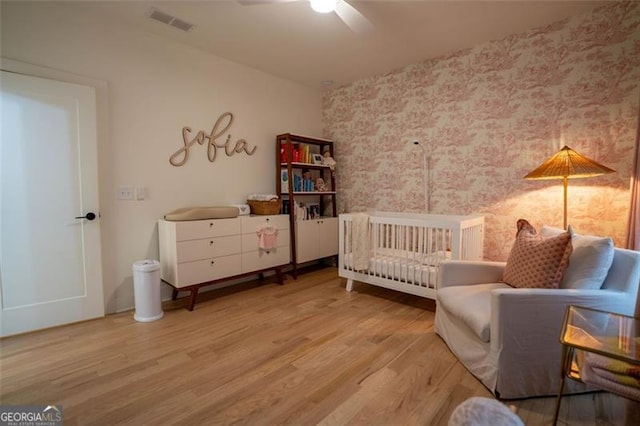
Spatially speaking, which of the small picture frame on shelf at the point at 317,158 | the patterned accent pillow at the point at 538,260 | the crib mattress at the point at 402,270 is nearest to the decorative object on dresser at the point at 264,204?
the small picture frame on shelf at the point at 317,158

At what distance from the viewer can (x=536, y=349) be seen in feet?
5.05

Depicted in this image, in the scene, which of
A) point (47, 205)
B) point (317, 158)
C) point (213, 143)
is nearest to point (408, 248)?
point (317, 158)

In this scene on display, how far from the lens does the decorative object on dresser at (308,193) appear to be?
3609 millimetres

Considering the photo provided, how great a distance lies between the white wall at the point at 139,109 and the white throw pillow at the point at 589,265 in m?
2.99

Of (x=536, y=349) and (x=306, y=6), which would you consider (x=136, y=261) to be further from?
(x=536, y=349)

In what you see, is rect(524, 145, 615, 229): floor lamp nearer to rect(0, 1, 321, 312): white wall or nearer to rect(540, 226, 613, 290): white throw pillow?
rect(540, 226, 613, 290): white throw pillow

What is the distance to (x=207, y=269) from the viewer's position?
2.79m

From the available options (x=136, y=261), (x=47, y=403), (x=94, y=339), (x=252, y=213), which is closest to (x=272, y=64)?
(x=252, y=213)

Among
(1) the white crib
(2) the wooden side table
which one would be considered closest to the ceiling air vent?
(1) the white crib

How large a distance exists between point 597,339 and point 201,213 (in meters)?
2.74

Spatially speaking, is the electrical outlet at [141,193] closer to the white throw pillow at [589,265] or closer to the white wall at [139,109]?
the white wall at [139,109]

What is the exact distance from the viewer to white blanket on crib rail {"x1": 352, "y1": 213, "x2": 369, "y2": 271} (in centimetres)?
299

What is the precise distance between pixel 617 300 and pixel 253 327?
2.26m

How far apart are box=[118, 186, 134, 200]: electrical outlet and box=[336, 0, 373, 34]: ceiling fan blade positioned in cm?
226
